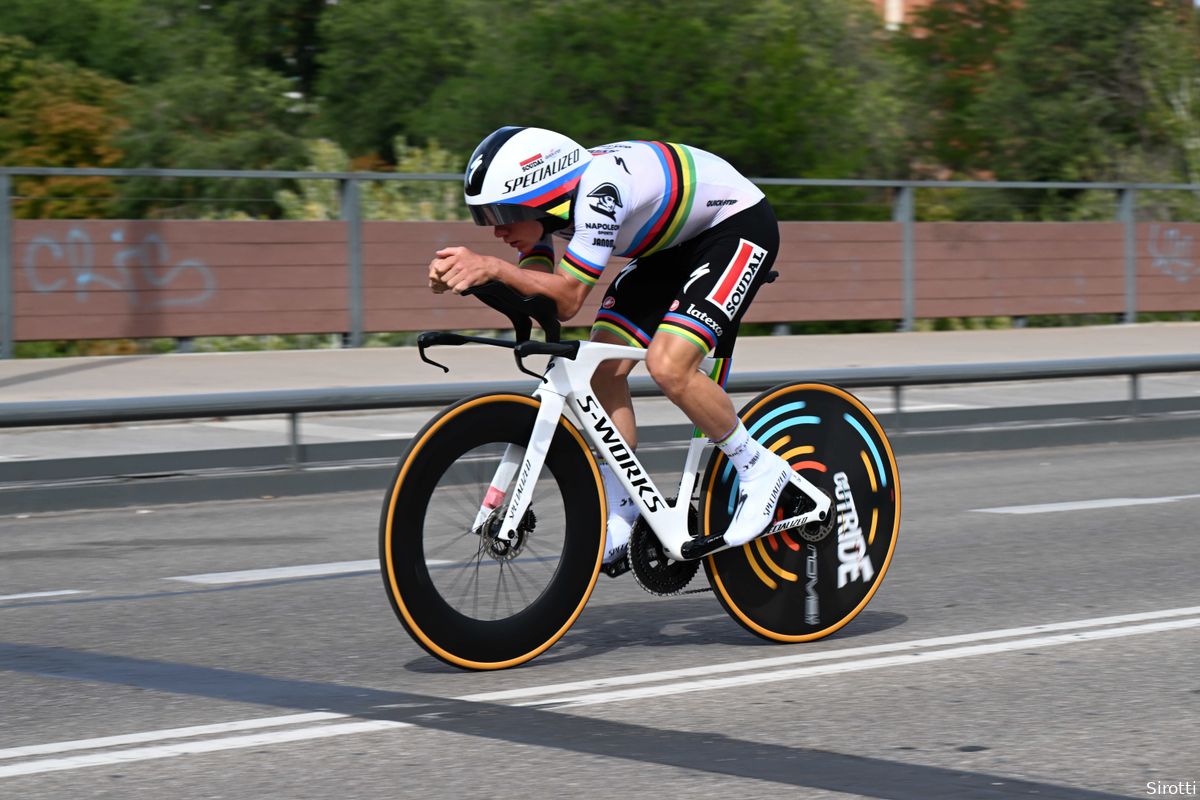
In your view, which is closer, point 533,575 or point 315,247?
point 533,575

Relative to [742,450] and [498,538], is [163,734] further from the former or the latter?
[742,450]

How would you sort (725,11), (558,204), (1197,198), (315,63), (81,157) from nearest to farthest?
(558,204)
(1197,198)
(725,11)
(81,157)
(315,63)

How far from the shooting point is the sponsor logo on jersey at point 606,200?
208 inches

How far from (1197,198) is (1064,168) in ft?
48.9

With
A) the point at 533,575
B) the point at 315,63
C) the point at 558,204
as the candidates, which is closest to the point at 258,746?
the point at 533,575

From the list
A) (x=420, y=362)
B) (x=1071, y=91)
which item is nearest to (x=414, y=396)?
(x=420, y=362)

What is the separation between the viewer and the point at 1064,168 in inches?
1480

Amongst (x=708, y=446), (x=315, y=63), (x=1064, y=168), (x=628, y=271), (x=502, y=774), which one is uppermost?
(x=315, y=63)

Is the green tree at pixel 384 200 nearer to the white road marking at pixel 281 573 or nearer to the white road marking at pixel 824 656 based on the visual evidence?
the white road marking at pixel 281 573

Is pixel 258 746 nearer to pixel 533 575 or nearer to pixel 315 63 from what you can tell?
pixel 533 575

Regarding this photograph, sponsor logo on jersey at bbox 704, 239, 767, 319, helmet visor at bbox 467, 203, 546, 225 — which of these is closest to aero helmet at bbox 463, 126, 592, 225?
helmet visor at bbox 467, 203, 546, 225

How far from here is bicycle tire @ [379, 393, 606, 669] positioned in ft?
17.3

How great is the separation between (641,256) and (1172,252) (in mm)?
17925

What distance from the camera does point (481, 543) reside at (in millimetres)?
5430
